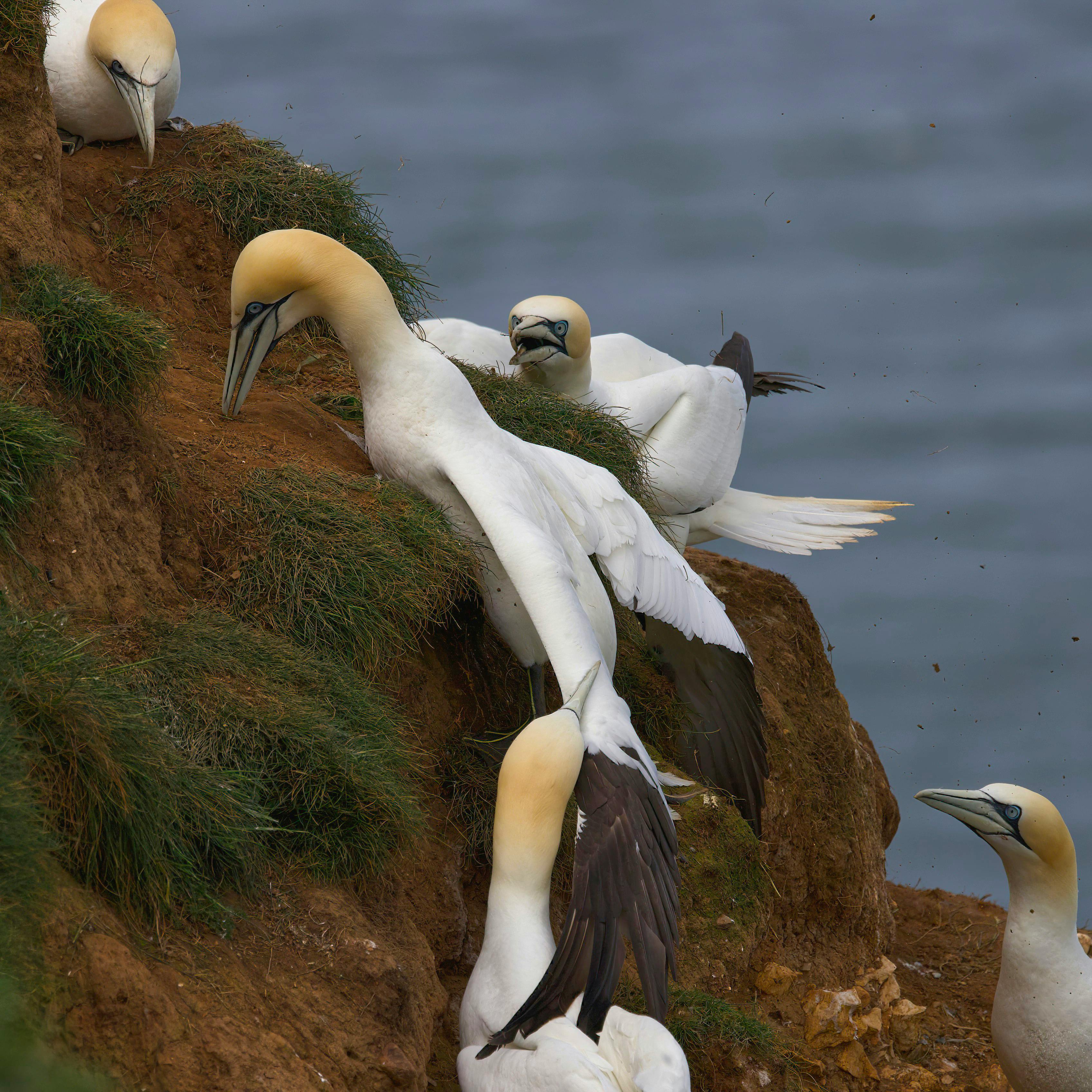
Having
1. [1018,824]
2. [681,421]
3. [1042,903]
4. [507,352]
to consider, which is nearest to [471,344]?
[507,352]

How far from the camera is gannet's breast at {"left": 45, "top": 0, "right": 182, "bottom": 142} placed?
651 centimetres

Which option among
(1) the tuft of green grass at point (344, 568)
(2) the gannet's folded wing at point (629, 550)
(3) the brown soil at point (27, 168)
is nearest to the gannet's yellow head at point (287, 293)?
(1) the tuft of green grass at point (344, 568)

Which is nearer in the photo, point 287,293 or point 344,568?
point 344,568

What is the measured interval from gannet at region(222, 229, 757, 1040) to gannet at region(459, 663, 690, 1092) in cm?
13

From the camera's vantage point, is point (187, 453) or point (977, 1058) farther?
point (977, 1058)

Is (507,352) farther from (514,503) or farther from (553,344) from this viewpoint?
(514,503)

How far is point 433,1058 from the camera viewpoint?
3.99 metres

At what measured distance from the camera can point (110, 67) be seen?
6.48m

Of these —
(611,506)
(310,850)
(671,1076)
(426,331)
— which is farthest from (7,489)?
(426,331)

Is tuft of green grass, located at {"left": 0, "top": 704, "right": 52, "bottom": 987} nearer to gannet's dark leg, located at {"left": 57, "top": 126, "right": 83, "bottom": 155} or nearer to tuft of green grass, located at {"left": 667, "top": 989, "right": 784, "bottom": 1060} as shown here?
tuft of green grass, located at {"left": 667, "top": 989, "right": 784, "bottom": 1060}

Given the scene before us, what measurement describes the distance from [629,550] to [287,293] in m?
1.66

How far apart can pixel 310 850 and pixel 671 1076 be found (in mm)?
1136

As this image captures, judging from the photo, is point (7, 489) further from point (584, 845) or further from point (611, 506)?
point (611, 506)

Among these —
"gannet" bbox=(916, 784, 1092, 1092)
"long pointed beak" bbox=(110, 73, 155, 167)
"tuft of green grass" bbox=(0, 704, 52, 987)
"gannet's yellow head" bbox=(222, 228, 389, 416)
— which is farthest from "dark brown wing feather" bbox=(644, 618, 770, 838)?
"tuft of green grass" bbox=(0, 704, 52, 987)
